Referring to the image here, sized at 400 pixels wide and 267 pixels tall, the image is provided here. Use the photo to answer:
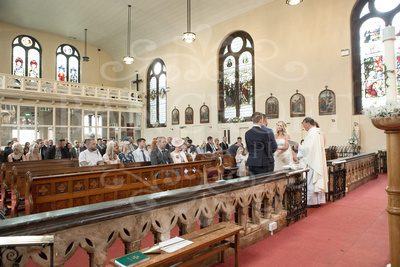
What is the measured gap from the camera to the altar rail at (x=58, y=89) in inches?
563

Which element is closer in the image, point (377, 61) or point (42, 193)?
point (42, 193)

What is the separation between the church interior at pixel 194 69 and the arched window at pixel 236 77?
2.4 inches

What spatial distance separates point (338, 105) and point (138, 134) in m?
14.4

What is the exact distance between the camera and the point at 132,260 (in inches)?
66.2

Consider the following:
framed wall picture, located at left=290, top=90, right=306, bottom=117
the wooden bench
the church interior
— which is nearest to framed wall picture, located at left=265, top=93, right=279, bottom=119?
the church interior

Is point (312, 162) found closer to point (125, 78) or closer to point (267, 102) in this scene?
point (267, 102)

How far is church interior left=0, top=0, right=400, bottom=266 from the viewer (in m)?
10.8

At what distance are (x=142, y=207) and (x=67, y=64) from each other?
21890 mm

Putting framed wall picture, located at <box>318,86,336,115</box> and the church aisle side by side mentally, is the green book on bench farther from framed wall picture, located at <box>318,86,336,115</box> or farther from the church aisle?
framed wall picture, located at <box>318,86,336,115</box>

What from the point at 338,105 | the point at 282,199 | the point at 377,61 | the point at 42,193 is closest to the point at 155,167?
the point at 42,193

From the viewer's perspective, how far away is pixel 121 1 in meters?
14.3

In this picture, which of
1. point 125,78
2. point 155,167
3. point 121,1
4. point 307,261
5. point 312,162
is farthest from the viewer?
point 125,78

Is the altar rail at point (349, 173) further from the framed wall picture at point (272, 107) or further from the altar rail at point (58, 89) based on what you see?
the altar rail at point (58, 89)

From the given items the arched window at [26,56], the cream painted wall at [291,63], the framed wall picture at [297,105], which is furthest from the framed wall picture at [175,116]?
the arched window at [26,56]
